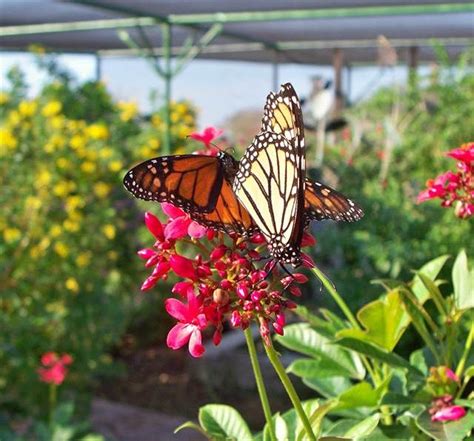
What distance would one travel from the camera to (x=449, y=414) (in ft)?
3.80

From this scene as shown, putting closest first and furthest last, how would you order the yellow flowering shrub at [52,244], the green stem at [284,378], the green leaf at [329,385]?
the green stem at [284,378]
the green leaf at [329,385]
the yellow flowering shrub at [52,244]

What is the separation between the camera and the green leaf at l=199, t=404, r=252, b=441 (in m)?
1.21

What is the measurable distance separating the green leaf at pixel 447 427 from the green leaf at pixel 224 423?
0.25m

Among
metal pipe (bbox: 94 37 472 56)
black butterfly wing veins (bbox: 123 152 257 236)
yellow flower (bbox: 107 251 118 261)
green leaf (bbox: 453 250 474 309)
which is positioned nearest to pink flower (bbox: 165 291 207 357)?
black butterfly wing veins (bbox: 123 152 257 236)

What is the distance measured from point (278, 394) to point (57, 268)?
140cm

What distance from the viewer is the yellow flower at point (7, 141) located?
13.7ft

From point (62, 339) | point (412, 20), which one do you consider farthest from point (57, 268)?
point (412, 20)

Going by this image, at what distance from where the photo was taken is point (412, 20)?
8.82m

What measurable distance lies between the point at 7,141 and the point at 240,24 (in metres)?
5.20

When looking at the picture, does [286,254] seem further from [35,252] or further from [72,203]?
[72,203]

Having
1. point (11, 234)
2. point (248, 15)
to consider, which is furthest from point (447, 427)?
point (248, 15)

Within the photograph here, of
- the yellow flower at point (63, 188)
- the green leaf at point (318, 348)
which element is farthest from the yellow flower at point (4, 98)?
the green leaf at point (318, 348)

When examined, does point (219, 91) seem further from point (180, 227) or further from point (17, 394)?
point (180, 227)

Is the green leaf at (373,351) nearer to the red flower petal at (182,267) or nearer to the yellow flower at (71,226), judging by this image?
the red flower petal at (182,267)
